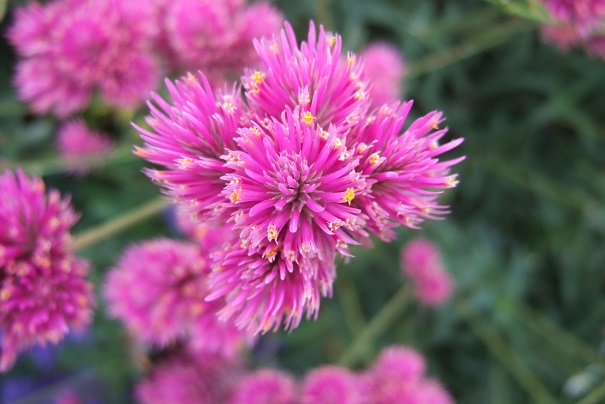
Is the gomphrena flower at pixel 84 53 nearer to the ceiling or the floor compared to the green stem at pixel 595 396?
nearer to the ceiling

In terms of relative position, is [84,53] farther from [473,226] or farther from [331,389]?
[473,226]

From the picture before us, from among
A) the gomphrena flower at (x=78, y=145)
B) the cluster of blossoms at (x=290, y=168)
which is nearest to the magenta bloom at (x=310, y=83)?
the cluster of blossoms at (x=290, y=168)

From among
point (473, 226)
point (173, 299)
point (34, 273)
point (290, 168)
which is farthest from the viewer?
point (473, 226)

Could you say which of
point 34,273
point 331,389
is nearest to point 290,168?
point 34,273

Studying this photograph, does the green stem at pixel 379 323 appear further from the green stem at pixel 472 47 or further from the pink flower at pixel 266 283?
the pink flower at pixel 266 283

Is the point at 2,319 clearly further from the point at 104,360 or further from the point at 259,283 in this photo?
the point at 104,360
